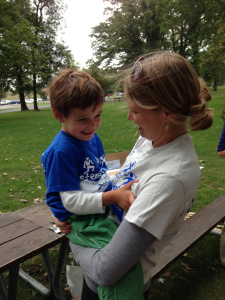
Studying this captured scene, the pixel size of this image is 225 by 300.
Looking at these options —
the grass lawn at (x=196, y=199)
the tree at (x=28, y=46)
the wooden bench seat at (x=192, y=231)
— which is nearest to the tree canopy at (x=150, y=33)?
the tree at (x=28, y=46)

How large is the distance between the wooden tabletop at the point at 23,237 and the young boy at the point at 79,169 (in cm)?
72

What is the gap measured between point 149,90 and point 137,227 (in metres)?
0.52

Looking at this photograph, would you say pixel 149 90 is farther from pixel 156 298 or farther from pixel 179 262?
pixel 179 262

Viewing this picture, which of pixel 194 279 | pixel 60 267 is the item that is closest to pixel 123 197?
pixel 60 267

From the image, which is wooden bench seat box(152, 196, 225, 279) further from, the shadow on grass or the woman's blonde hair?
the woman's blonde hair

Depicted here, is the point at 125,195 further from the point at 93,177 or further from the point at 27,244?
the point at 27,244

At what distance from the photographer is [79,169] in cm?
145

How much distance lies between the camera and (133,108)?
114cm

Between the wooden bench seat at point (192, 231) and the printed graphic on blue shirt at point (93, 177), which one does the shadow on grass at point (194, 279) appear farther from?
the printed graphic on blue shirt at point (93, 177)

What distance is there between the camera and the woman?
39.1 inches

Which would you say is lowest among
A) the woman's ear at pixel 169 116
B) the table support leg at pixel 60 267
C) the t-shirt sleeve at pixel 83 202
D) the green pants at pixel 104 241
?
the table support leg at pixel 60 267

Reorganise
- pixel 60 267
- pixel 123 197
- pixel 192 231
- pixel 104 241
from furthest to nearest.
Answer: pixel 192 231 → pixel 60 267 → pixel 104 241 → pixel 123 197

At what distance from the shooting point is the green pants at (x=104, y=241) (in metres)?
1.14

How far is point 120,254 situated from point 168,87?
2.18 feet
